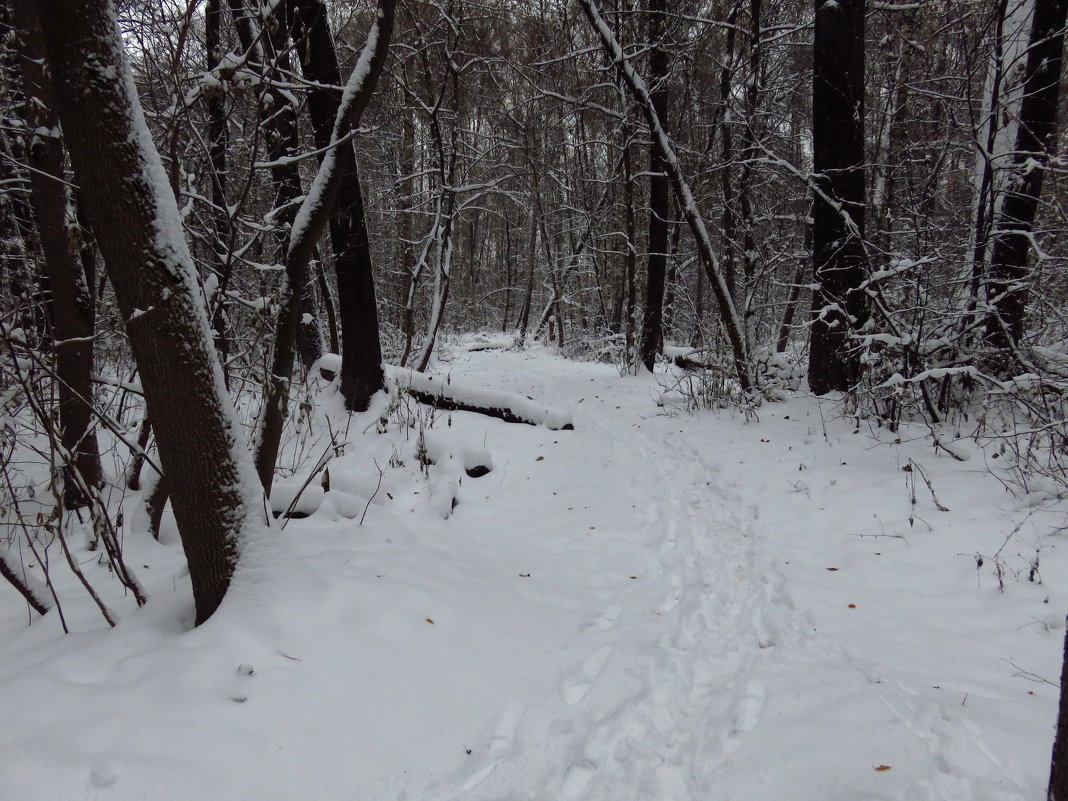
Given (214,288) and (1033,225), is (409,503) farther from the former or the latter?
(1033,225)

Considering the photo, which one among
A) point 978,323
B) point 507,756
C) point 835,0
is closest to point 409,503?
point 507,756

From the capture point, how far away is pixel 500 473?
5.58 m

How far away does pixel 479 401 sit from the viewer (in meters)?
7.50

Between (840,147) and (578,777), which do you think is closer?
(578,777)

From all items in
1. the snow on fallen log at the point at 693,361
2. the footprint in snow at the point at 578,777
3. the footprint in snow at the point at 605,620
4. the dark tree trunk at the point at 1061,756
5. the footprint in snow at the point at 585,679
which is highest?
the dark tree trunk at the point at 1061,756

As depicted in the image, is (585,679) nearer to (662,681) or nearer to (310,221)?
(662,681)

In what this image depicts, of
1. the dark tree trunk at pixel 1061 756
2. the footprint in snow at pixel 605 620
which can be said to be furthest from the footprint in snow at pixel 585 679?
the dark tree trunk at pixel 1061 756

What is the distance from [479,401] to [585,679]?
5.18 m

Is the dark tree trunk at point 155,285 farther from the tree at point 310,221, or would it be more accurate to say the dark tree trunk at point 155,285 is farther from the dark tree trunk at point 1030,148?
the dark tree trunk at point 1030,148

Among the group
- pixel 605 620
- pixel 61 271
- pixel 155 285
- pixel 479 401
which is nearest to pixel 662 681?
pixel 605 620

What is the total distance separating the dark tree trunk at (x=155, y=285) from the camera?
1.95m

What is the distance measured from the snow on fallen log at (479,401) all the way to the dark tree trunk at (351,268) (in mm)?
516

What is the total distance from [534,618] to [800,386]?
5.72 meters

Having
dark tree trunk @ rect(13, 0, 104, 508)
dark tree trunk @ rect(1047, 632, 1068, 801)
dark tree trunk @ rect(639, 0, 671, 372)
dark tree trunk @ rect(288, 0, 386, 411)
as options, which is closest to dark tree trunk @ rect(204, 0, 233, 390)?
dark tree trunk @ rect(13, 0, 104, 508)
